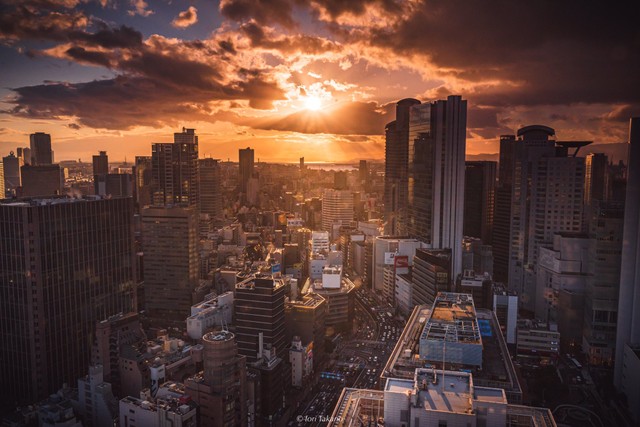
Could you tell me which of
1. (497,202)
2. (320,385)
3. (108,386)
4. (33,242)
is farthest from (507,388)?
(497,202)

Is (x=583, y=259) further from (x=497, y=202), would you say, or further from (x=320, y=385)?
(x=320, y=385)

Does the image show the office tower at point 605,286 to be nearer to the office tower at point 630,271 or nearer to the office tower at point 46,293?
the office tower at point 630,271

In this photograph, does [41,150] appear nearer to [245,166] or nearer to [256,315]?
[256,315]

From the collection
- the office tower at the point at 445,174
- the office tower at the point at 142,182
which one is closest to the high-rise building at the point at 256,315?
the office tower at the point at 445,174

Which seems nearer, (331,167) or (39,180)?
(39,180)

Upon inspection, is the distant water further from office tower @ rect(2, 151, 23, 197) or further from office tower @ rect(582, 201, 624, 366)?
office tower @ rect(582, 201, 624, 366)

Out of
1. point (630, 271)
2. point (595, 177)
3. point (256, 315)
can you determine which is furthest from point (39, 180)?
point (595, 177)

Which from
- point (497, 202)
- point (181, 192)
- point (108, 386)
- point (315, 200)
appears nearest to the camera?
point (108, 386)
